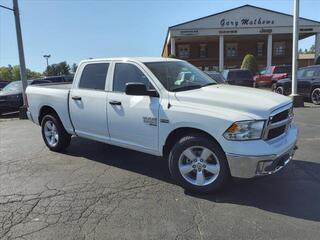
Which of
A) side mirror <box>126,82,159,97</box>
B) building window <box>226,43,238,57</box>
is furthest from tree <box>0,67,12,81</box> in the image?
side mirror <box>126,82,159,97</box>

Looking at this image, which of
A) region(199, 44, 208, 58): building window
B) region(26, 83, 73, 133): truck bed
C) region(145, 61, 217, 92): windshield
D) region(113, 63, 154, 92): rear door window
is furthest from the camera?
region(199, 44, 208, 58): building window

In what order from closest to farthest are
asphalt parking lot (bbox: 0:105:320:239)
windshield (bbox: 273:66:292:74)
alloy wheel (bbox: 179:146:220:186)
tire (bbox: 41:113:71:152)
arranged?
asphalt parking lot (bbox: 0:105:320:239), alloy wheel (bbox: 179:146:220:186), tire (bbox: 41:113:71:152), windshield (bbox: 273:66:292:74)

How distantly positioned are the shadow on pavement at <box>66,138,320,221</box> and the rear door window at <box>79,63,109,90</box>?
1427 millimetres

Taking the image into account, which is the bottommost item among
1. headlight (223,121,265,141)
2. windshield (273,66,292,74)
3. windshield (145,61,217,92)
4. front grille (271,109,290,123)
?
windshield (273,66,292,74)

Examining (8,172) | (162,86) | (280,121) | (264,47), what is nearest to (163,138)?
(162,86)

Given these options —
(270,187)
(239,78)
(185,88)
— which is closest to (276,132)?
(270,187)

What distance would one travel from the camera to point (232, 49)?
50.1 metres

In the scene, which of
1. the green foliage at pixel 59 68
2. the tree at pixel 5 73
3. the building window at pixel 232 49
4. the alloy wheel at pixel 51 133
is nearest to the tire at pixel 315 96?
the alloy wheel at pixel 51 133

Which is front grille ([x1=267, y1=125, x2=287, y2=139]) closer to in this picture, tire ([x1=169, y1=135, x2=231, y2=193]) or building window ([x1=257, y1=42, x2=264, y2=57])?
tire ([x1=169, y1=135, x2=231, y2=193])

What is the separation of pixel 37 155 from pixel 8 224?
11.0 feet

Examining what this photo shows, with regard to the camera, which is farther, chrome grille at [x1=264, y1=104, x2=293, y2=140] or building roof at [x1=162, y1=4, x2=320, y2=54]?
building roof at [x1=162, y1=4, x2=320, y2=54]

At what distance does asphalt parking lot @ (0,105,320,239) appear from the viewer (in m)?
3.99

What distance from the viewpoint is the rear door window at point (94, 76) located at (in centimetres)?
634

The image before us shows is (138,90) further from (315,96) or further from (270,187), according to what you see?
(315,96)
